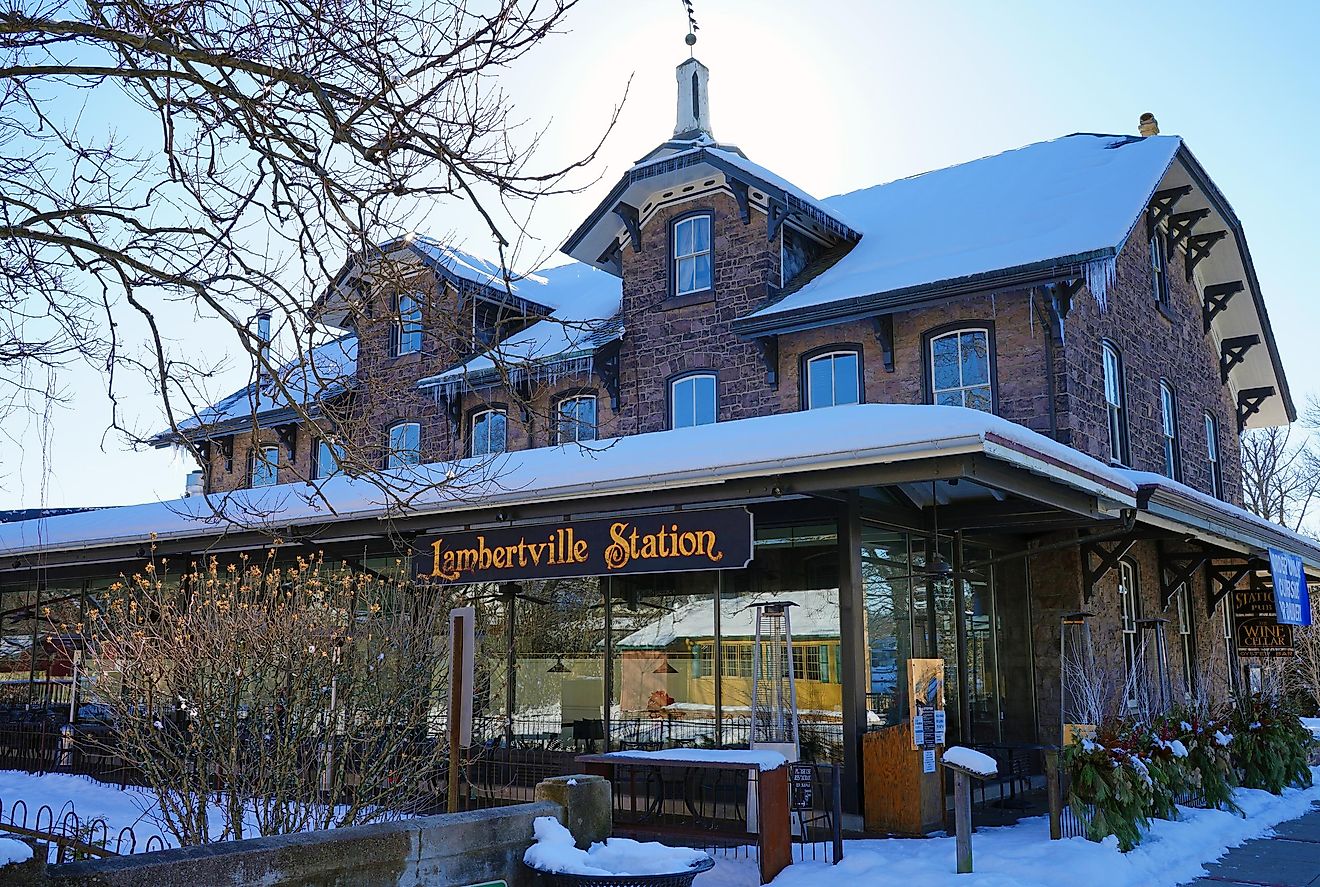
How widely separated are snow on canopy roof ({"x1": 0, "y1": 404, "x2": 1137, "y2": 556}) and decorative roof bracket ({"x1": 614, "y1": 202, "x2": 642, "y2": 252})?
5.43 m

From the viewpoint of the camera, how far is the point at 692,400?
56.7ft

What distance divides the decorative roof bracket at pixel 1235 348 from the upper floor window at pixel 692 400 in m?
10.9

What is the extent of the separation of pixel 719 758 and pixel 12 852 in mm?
5817

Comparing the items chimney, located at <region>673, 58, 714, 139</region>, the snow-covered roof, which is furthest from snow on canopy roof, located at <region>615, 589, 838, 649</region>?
chimney, located at <region>673, 58, 714, 139</region>

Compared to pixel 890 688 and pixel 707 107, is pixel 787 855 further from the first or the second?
pixel 707 107

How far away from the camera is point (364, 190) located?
6.29 m

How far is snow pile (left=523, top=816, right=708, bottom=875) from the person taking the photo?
5551 millimetres

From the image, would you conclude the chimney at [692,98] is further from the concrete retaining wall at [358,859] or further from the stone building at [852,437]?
the concrete retaining wall at [358,859]

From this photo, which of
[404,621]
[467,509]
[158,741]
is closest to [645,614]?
[467,509]

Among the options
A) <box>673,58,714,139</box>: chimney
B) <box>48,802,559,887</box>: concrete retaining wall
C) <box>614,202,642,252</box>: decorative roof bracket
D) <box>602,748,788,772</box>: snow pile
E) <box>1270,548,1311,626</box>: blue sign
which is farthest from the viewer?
<box>673,58,714,139</box>: chimney

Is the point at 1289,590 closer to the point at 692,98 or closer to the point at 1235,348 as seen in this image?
the point at 1235,348

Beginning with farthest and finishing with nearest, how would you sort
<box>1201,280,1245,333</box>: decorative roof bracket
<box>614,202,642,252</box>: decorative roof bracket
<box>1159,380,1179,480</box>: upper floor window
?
<box>1201,280,1245,333</box>: decorative roof bracket
<box>1159,380,1179,480</box>: upper floor window
<box>614,202,642,252</box>: decorative roof bracket

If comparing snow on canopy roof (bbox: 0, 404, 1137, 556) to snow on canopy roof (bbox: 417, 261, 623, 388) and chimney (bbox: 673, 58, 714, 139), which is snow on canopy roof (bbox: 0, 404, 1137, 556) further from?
chimney (bbox: 673, 58, 714, 139)

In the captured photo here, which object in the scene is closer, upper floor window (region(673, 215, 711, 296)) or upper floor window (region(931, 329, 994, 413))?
upper floor window (region(931, 329, 994, 413))
